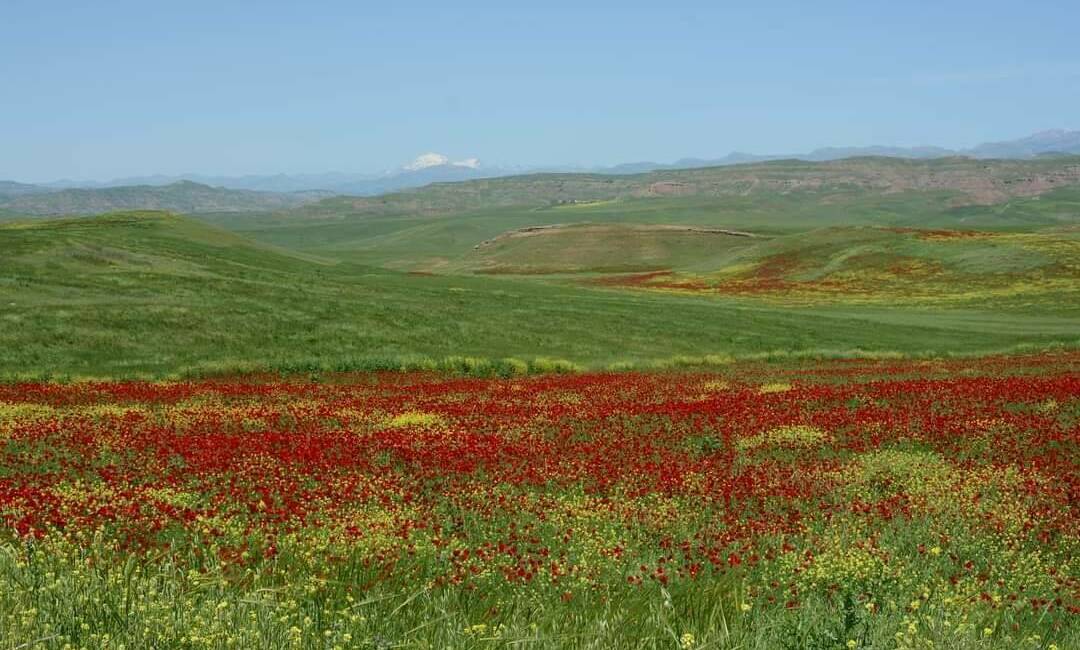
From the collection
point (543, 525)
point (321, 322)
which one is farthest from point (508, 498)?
point (321, 322)

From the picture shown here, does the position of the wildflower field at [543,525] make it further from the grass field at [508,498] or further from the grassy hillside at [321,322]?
the grassy hillside at [321,322]

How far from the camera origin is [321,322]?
4103cm

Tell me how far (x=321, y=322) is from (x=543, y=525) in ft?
107

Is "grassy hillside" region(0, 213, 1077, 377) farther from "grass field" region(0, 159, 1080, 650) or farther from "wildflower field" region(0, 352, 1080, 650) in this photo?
"wildflower field" region(0, 352, 1080, 650)

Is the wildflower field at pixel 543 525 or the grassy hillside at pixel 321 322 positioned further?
the grassy hillside at pixel 321 322

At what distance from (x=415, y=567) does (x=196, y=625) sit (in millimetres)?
2764

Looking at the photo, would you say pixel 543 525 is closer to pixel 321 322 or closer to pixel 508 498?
pixel 508 498

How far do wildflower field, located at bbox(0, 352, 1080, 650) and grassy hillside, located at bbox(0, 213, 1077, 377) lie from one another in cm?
1428

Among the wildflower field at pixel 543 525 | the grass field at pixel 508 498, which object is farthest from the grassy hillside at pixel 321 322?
the wildflower field at pixel 543 525

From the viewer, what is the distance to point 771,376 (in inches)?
1171

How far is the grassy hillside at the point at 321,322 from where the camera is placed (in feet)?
108

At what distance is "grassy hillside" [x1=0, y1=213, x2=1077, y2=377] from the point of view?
33062 mm

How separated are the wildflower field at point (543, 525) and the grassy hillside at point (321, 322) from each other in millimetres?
14279

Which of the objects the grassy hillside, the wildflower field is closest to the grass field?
the wildflower field
